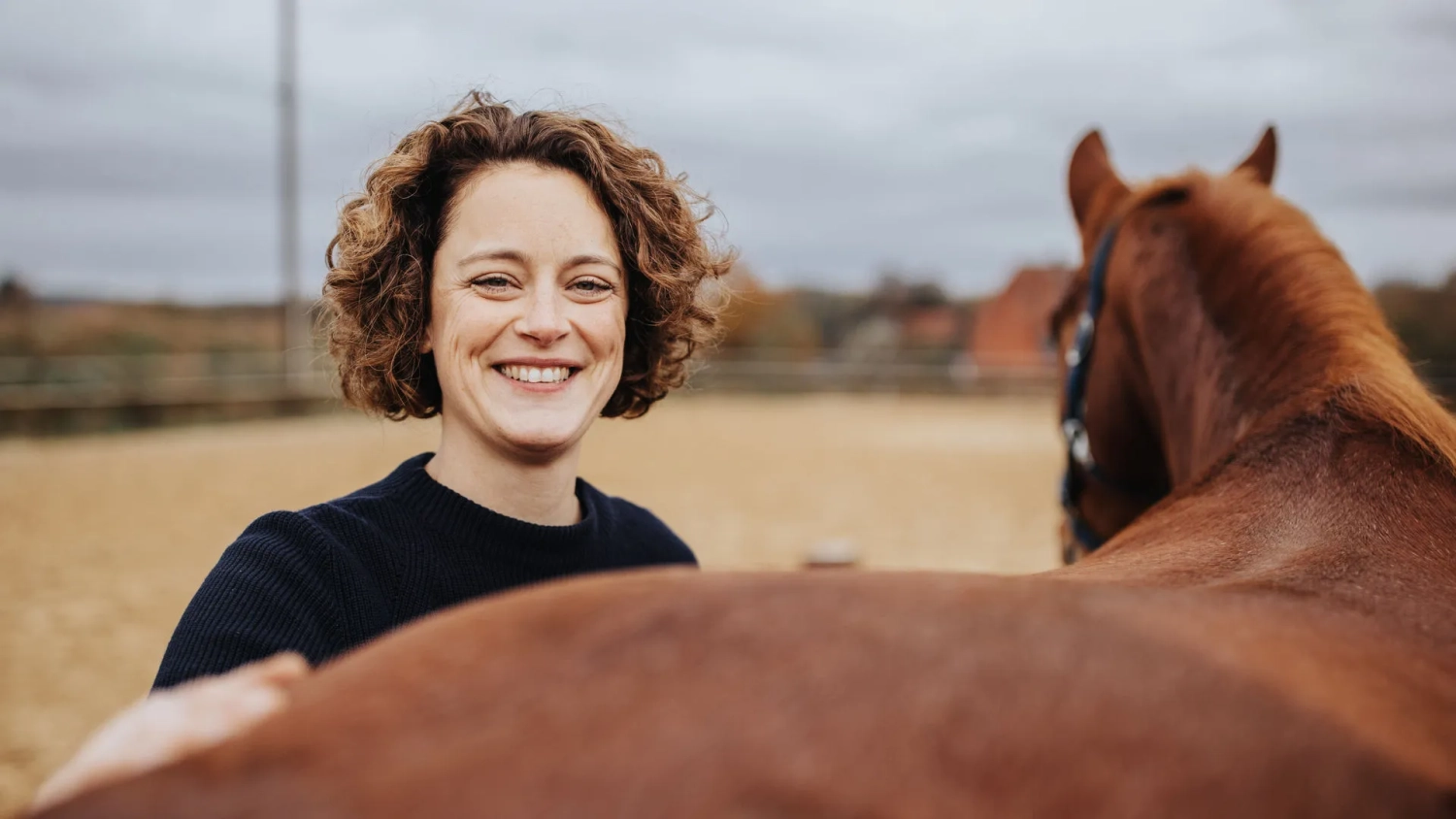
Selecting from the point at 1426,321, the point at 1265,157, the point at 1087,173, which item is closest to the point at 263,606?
the point at 1087,173

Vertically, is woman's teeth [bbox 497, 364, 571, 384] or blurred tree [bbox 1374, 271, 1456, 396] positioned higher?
woman's teeth [bbox 497, 364, 571, 384]

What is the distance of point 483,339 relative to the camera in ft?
5.58

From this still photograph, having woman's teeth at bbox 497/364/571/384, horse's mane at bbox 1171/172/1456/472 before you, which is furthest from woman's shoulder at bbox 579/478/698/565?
horse's mane at bbox 1171/172/1456/472

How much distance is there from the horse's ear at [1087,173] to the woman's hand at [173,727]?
9.08ft

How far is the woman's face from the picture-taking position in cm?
170

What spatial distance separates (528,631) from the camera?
2.44 feet

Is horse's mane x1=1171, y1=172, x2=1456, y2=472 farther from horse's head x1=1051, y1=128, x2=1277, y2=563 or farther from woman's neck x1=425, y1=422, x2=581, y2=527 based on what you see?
woman's neck x1=425, y1=422, x2=581, y2=527

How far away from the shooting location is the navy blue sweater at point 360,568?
127cm

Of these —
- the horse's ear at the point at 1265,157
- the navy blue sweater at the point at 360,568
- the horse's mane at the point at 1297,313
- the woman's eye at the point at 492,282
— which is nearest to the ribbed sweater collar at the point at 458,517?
the navy blue sweater at the point at 360,568

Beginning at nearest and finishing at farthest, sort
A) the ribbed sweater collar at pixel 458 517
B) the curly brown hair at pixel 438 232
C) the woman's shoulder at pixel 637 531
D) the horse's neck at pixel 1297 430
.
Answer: the horse's neck at pixel 1297 430 → the ribbed sweater collar at pixel 458 517 → the curly brown hair at pixel 438 232 → the woman's shoulder at pixel 637 531

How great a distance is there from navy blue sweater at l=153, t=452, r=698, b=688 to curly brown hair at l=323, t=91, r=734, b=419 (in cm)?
25

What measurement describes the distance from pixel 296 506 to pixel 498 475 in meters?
7.42

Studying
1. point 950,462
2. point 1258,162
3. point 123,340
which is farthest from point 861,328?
point 1258,162

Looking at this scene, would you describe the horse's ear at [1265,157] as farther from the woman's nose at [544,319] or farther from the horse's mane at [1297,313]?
the woman's nose at [544,319]
